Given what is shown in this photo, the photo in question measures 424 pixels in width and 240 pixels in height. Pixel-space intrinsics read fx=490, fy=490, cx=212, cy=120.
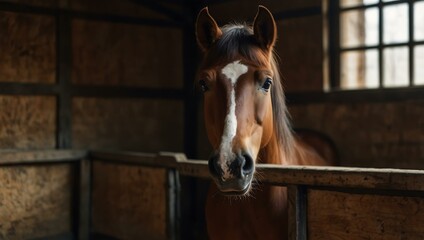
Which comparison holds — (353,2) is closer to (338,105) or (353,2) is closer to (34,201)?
(338,105)

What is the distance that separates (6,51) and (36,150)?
2.86 feet

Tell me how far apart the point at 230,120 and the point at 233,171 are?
218 mm

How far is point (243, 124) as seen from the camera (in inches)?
74.4

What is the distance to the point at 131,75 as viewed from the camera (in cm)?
487

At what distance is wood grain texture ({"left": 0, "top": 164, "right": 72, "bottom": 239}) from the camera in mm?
4012

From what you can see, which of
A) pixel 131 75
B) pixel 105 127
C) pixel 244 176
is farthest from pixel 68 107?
pixel 244 176

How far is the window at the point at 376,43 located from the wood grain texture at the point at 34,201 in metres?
2.55

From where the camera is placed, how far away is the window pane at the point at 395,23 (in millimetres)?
3721

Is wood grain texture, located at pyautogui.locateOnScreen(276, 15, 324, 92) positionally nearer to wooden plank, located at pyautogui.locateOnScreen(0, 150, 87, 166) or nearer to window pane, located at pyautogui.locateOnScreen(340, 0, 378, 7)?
window pane, located at pyautogui.locateOnScreen(340, 0, 378, 7)

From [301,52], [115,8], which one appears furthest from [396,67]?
[115,8]

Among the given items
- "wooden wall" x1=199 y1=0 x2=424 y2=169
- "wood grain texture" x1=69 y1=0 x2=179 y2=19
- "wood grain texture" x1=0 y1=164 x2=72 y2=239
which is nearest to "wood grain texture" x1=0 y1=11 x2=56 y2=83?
"wood grain texture" x1=69 y1=0 x2=179 y2=19

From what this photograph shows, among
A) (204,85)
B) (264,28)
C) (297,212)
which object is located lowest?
(297,212)

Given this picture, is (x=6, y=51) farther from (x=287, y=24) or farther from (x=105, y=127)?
(x=287, y=24)

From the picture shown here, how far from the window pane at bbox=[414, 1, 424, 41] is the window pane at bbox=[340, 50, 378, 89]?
1.13 feet
